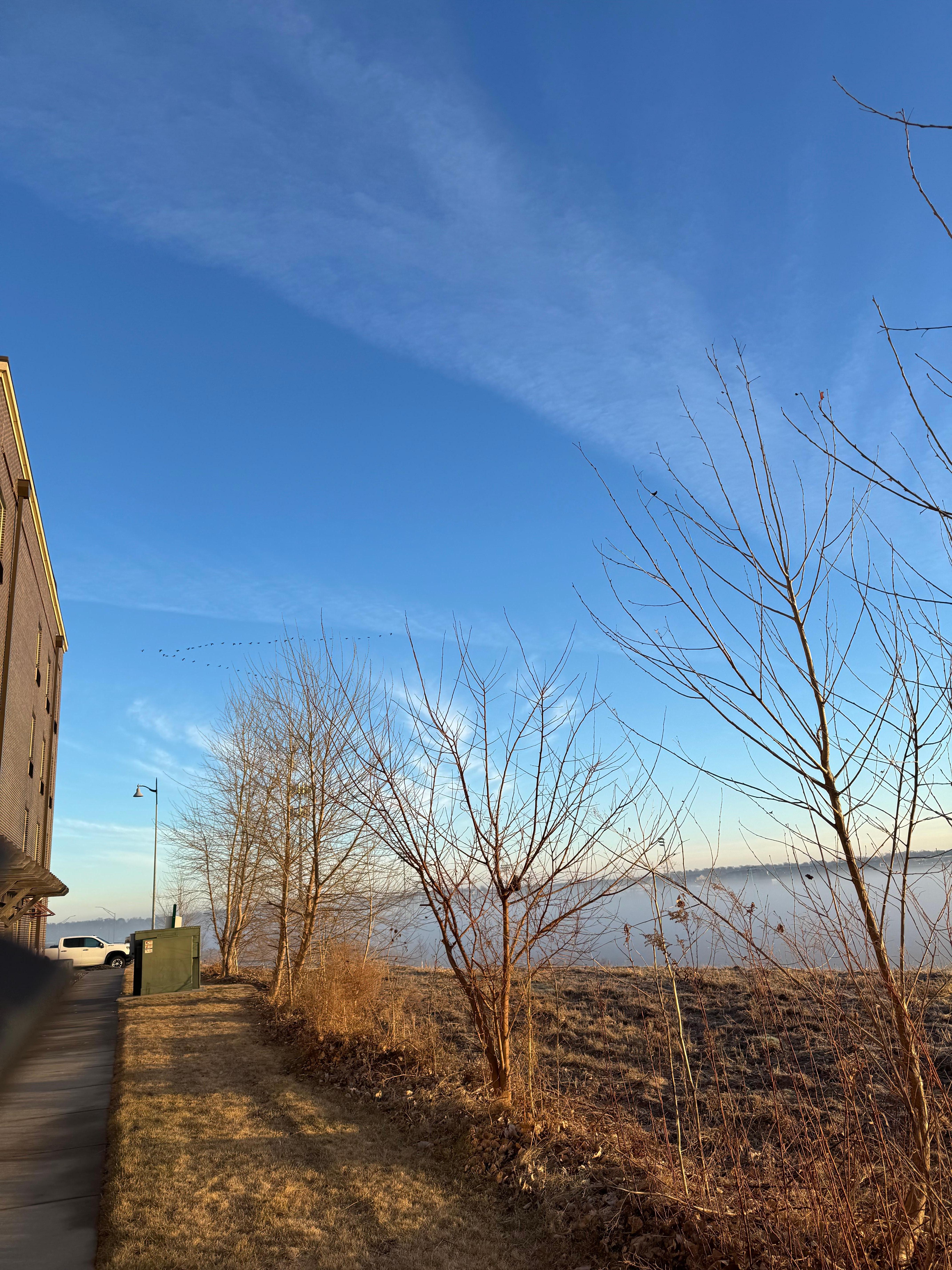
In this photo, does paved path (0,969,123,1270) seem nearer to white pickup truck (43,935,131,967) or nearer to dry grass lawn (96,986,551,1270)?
dry grass lawn (96,986,551,1270)

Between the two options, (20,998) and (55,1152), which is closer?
(55,1152)

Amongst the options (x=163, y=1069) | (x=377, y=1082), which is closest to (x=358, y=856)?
(x=163, y=1069)

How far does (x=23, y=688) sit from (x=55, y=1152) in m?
16.9

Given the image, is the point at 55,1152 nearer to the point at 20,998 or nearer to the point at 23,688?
the point at 20,998

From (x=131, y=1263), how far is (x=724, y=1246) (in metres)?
3.80

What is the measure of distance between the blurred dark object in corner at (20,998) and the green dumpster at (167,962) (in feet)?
7.43

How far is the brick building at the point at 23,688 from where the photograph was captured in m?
18.4

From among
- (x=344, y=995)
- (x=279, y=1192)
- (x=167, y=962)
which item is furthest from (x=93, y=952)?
(x=279, y=1192)

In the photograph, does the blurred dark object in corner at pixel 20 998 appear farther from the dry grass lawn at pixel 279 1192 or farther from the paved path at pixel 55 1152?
the dry grass lawn at pixel 279 1192

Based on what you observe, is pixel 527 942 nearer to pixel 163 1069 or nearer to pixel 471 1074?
pixel 471 1074

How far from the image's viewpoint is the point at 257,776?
23172 mm

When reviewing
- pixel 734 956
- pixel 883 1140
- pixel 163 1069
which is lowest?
pixel 163 1069

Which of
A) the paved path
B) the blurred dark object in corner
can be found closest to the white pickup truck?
the blurred dark object in corner

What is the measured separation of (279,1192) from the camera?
6664 mm
